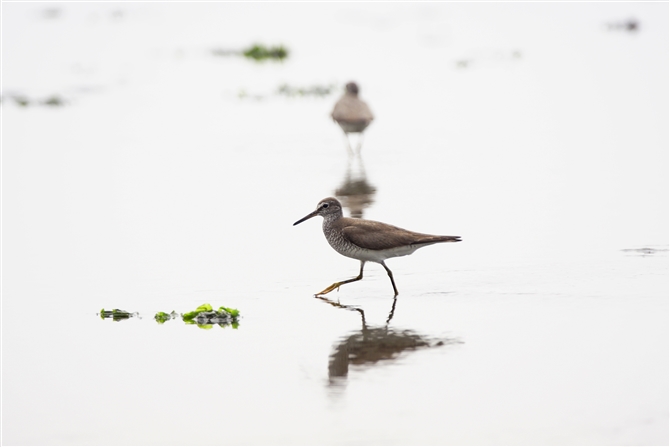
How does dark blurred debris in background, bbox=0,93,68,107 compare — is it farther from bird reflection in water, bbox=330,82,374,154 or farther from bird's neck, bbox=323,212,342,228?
bird's neck, bbox=323,212,342,228

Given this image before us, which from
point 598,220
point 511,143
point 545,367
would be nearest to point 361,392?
point 545,367

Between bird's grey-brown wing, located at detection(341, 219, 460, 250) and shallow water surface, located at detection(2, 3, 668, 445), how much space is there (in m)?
0.54

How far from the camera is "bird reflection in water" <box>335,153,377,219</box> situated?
16.7m

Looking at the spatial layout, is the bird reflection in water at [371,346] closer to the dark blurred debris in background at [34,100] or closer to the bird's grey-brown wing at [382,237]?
the bird's grey-brown wing at [382,237]

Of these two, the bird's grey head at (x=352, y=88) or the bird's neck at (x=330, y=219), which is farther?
the bird's grey head at (x=352, y=88)

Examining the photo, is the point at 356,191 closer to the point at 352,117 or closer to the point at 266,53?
the point at 352,117

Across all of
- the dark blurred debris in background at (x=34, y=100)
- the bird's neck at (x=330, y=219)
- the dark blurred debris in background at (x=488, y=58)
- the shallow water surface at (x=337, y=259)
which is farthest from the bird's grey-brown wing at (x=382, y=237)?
the dark blurred debris in background at (x=488, y=58)

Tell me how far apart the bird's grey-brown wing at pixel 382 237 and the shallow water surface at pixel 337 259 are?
1.77ft

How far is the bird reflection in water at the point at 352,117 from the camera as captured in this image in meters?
22.5

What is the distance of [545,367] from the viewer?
367 inches

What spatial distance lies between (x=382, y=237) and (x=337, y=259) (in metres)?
1.90

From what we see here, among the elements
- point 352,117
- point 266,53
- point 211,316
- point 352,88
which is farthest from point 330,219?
point 266,53

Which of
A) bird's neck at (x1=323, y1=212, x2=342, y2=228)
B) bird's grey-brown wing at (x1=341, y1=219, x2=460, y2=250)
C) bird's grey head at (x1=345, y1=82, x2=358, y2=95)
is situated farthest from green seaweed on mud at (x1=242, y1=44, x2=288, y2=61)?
bird's grey-brown wing at (x1=341, y1=219, x2=460, y2=250)

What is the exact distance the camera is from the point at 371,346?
9992mm
